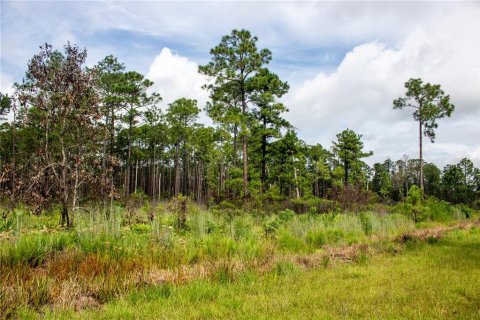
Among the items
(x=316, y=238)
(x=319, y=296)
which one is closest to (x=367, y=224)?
(x=316, y=238)

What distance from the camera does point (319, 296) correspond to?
5.20 metres

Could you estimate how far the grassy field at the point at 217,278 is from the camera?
453cm

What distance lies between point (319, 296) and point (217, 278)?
1728mm

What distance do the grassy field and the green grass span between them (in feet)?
0.05

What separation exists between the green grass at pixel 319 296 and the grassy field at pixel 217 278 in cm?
2

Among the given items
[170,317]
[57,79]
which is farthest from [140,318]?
[57,79]

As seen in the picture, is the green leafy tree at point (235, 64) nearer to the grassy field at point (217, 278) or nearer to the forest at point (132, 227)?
the forest at point (132, 227)

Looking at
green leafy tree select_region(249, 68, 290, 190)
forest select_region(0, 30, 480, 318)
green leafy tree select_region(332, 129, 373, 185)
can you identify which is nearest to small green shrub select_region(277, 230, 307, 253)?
forest select_region(0, 30, 480, 318)

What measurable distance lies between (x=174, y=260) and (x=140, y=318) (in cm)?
261

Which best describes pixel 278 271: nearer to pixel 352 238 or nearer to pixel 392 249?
pixel 392 249

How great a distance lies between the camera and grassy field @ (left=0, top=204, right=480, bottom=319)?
4527mm

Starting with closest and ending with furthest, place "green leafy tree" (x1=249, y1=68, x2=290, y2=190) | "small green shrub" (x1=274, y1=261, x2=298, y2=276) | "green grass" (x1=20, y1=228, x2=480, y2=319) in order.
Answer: "green grass" (x1=20, y1=228, x2=480, y2=319)
"small green shrub" (x1=274, y1=261, x2=298, y2=276)
"green leafy tree" (x1=249, y1=68, x2=290, y2=190)

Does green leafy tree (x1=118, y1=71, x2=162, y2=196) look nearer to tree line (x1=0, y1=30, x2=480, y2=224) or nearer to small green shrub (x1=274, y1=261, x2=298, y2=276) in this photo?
tree line (x1=0, y1=30, x2=480, y2=224)

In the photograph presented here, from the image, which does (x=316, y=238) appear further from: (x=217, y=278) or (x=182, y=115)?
(x=182, y=115)
